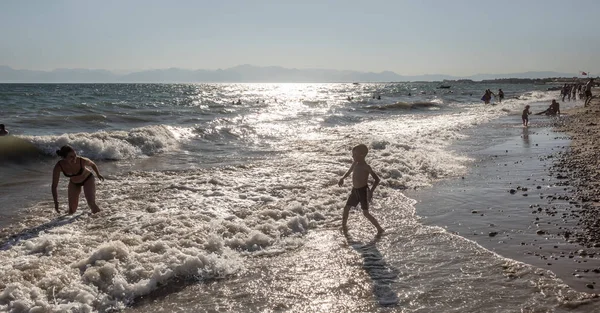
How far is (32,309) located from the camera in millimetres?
4738

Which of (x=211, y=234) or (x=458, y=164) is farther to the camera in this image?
(x=458, y=164)

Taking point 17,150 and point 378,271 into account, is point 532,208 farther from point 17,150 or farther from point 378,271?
point 17,150

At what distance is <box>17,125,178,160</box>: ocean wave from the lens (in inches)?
614

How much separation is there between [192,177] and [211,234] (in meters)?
4.92

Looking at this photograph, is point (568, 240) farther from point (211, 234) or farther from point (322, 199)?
point (211, 234)

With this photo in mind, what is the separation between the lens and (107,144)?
52.5 feet

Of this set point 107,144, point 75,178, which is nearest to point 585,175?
point 75,178

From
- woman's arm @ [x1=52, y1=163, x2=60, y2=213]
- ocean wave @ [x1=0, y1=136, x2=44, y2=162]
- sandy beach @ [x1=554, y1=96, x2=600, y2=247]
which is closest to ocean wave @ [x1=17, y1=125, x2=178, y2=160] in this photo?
ocean wave @ [x1=0, y1=136, x2=44, y2=162]

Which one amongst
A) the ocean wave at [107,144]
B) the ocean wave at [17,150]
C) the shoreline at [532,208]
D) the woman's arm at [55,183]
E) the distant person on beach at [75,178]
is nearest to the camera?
the shoreline at [532,208]

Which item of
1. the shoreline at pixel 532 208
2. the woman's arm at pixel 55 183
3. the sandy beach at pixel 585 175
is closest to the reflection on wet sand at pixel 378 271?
the shoreline at pixel 532 208

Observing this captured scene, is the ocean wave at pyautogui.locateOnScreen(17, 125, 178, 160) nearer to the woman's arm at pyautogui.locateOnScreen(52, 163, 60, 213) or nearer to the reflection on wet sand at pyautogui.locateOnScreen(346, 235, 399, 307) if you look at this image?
the woman's arm at pyautogui.locateOnScreen(52, 163, 60, 213)

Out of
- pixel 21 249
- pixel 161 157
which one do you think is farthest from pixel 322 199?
pixel 161 157

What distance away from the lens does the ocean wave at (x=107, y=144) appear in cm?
1560

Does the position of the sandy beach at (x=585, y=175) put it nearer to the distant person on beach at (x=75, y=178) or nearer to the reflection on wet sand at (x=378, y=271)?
the reflection on wet sand at (x=378, y=271)
